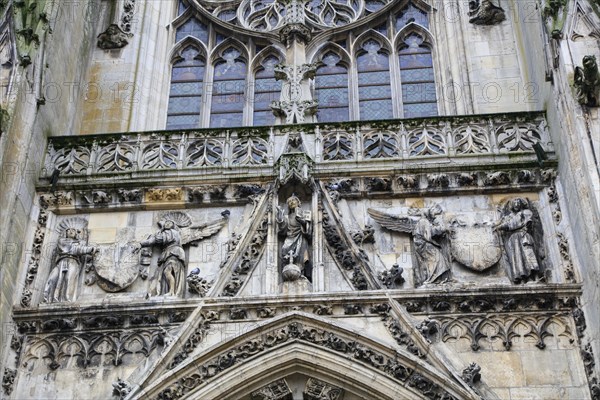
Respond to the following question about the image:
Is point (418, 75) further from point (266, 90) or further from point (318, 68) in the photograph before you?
point (266, 90)

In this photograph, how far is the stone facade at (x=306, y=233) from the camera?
11.5 m

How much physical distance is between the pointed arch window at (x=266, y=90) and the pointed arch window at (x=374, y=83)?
4.12ft

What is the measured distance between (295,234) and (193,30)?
5.71 m

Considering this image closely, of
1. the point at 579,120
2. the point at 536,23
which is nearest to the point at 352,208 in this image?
the point at 579,120

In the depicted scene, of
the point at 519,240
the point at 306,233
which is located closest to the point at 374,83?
the point at 306,233

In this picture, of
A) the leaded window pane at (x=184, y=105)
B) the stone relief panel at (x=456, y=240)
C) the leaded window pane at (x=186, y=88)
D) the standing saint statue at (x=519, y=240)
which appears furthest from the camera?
the leaded window pane at (x=186, y=88)

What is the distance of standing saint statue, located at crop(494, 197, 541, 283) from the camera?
11977 millimetres

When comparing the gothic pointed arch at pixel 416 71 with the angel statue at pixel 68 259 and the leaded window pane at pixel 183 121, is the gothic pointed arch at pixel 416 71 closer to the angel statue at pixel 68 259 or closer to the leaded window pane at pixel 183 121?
the leaded window pane at pixel 183 121

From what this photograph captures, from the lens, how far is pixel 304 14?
16.7 meters

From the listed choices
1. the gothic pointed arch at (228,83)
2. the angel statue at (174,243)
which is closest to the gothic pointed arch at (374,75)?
the gothic pointed arch at (228,83)

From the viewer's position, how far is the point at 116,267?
12.6 meters

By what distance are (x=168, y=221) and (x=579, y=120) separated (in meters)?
4.92

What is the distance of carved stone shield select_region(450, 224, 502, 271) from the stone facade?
1.0 inches

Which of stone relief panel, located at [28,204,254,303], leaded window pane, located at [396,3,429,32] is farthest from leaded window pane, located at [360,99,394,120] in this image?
stone relief panel, located at [28,204,254,303]
